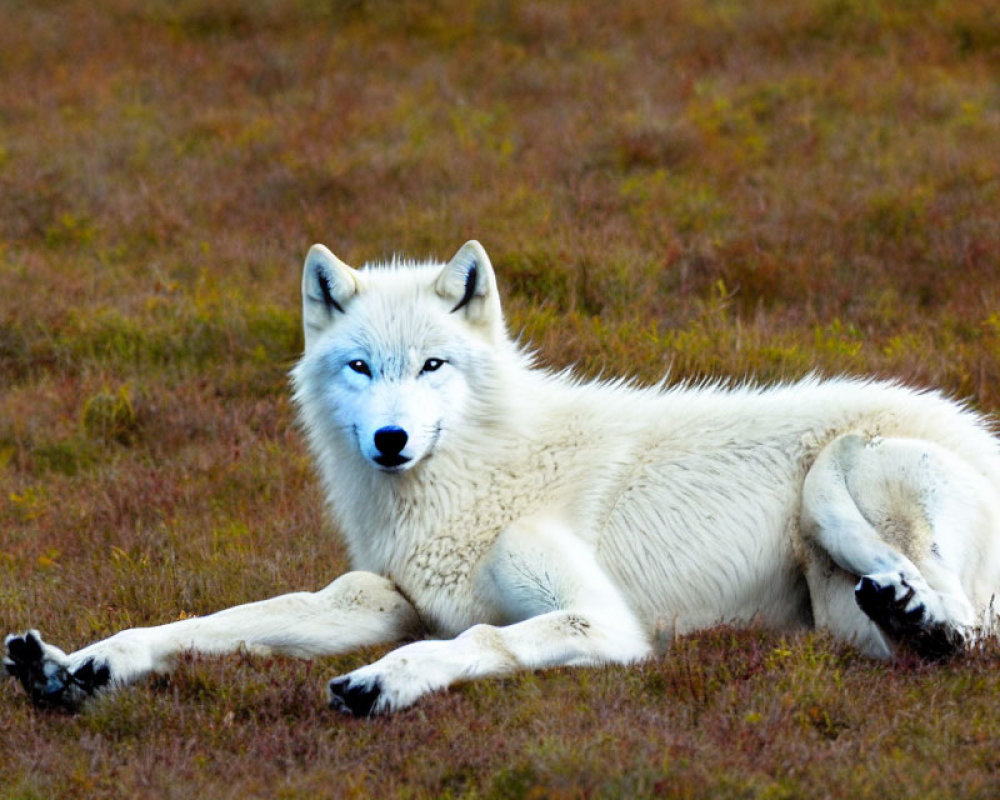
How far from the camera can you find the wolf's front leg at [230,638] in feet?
17.3

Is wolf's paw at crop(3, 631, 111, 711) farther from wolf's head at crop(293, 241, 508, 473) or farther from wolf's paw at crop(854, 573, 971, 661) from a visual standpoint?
wolf's paw at crop(854, 573, 971, 661)

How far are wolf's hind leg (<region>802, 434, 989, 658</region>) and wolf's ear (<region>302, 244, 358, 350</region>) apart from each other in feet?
7.20

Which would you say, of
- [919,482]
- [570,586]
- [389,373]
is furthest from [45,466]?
[919,482]

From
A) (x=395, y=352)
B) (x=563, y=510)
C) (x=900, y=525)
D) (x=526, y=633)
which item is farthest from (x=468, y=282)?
(x=900, y=525)

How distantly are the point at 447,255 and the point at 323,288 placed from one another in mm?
5195

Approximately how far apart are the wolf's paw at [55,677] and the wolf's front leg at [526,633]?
0.97 meters

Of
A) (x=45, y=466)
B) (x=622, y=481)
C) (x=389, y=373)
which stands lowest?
(x=45, y=466)

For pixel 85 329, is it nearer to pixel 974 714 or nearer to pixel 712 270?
pixel 712 270

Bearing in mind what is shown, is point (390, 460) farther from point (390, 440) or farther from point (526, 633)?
point (526, 633)

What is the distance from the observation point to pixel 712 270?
10844 millimetres

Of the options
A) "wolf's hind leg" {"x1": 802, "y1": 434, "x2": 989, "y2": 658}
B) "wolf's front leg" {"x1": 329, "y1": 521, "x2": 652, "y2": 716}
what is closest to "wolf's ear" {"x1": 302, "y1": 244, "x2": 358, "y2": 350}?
"wolf's front leg" {"x1": 329, "y1": 521, "x2": 652, "y2": 716}

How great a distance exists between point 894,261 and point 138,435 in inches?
234

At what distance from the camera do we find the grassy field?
477cm

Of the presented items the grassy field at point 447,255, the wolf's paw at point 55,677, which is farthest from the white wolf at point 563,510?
the grassy field at point 447,255
